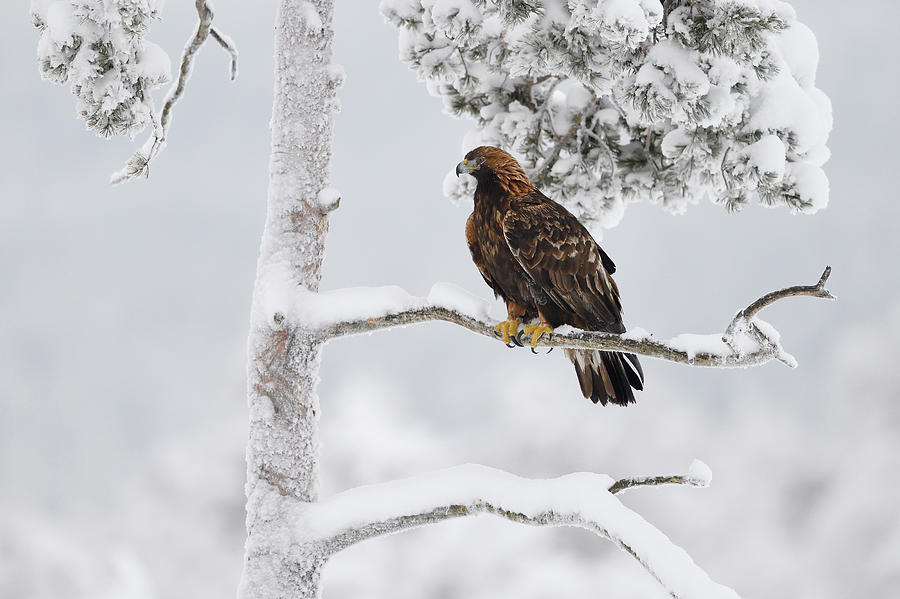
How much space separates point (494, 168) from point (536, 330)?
1042 mm

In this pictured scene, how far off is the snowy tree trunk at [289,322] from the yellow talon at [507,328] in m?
0.93

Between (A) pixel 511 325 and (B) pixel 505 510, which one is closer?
(B) pixel 505 510

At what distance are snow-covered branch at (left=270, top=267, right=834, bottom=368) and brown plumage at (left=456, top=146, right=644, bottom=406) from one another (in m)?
0.36

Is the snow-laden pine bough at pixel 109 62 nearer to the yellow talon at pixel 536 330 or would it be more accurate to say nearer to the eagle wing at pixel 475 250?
the eagle wing at pixel 475 250

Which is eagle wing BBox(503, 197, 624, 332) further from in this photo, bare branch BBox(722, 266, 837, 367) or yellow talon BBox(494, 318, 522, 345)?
bare branch BBox(722, 266, 837, 367)

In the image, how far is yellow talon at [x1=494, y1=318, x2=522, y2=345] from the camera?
13.6 ft

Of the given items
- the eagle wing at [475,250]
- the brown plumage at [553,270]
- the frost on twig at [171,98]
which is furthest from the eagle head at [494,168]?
the frost on twig at [171,98]

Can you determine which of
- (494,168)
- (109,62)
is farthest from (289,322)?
(109,62)

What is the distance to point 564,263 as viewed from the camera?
4.44m

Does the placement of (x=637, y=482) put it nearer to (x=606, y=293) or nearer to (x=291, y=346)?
(x=606, y=293)

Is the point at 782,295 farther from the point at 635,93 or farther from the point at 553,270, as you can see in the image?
the point at 635,93

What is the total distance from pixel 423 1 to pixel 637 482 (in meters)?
3.17

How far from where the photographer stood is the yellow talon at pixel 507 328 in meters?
4.14

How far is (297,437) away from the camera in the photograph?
4.30 m
